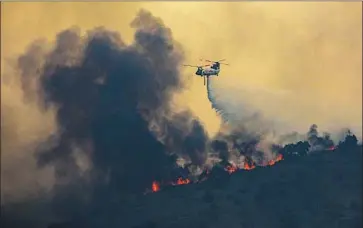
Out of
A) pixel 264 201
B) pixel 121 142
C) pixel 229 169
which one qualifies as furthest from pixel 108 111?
pixel 264 201

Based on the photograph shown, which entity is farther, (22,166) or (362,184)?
(362,184)

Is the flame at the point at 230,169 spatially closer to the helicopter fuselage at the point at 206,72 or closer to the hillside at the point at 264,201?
the hillside at the point at 264,201

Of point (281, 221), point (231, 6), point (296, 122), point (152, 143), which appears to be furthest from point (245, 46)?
point (281, 221)

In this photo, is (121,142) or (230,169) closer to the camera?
(121,142)

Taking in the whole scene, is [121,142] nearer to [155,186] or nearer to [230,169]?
[155,186]

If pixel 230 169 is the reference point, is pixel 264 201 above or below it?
below

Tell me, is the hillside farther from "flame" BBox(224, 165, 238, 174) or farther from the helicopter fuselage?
the helicopter fuselage

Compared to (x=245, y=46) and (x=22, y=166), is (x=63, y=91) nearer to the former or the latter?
(x=22, y=166)

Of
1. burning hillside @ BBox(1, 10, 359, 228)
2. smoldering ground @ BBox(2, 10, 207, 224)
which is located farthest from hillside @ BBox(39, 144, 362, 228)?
smoldering ground @ BBox(2, 10, 207, 224)
